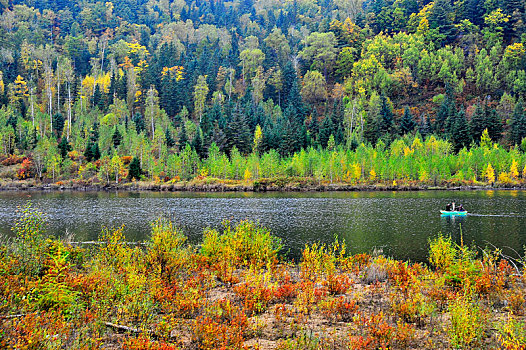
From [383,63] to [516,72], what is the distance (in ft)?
135

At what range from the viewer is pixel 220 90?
142 meters

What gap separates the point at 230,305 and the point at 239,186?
71.3 metres

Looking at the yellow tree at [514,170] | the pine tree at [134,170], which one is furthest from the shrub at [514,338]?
the pine tree at [134,170]

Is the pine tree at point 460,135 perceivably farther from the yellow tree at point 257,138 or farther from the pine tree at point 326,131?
the yellow tree at point 257,138

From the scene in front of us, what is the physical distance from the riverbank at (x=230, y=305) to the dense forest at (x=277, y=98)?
67.7 metres

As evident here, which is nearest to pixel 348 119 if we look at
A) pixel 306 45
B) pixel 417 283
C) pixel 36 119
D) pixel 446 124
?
pixel 446 124

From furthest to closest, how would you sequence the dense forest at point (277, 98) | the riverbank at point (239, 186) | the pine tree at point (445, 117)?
the pine tree at point (445, 117) → the dense forest at point (277, 98) → the riverbank at point (239, 186)

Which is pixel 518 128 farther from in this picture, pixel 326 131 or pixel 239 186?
pixel 239 186

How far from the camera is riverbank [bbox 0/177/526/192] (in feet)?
255

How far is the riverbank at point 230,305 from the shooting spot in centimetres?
797

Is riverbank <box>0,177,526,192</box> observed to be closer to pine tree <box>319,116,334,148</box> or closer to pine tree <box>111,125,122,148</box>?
pine tree <box>111,125,122,148</box>

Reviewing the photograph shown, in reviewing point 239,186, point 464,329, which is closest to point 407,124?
point 239,186

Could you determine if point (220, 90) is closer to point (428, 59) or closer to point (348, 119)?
point (348, 119)

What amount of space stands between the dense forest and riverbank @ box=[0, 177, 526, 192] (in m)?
2.24
